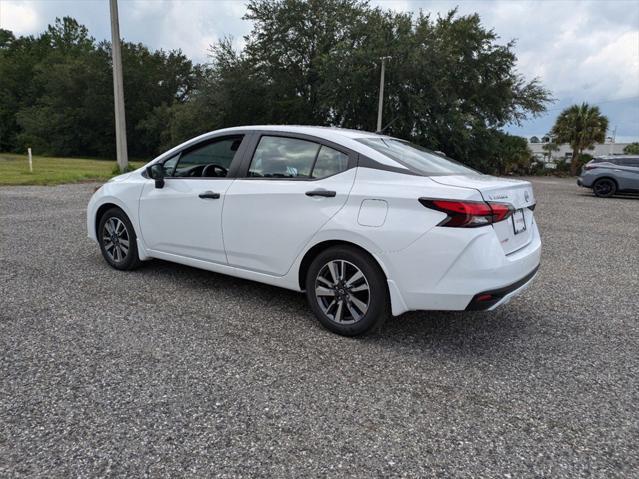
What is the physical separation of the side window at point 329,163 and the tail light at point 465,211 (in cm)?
77

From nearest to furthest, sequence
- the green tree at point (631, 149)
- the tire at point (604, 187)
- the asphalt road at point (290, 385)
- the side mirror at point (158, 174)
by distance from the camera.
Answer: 1. the asphalt road at point (290, 385)
2. the side mirror at point (158, 174)
3. the tire at point (604, 187)
4. the green tree at point (631, 149)

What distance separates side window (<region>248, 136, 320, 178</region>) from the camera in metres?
3.84

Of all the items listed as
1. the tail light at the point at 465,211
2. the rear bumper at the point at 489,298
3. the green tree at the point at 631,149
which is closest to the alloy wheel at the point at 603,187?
the rear bumper at the point at 489,298

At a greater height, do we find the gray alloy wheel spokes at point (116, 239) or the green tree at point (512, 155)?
the green tree at point (512, 155)

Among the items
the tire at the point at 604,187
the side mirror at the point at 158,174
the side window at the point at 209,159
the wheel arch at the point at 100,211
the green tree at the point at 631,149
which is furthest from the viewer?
the green tree at the point at 631,149

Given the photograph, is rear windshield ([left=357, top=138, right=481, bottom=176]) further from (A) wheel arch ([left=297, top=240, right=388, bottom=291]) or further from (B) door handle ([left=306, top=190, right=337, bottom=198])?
(A) wheel arch ([left=297, top=240, right=388, bottom=291])

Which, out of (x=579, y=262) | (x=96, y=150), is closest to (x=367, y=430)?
(x=579, y=262)

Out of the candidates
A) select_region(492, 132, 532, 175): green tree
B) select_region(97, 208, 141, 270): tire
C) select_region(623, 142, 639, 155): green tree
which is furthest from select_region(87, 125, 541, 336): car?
select_region(623, 142, 639, 155): green tree

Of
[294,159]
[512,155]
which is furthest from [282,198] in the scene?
[512,155]

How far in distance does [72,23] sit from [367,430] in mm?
91934

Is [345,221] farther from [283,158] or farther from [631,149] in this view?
[631,149]

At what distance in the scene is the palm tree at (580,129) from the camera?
36781 millimetres

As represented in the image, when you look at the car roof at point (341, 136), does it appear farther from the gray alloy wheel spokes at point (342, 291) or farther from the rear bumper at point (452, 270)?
the gray alloy wheel spokes at point (342, 291)

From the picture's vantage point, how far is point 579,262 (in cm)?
654
